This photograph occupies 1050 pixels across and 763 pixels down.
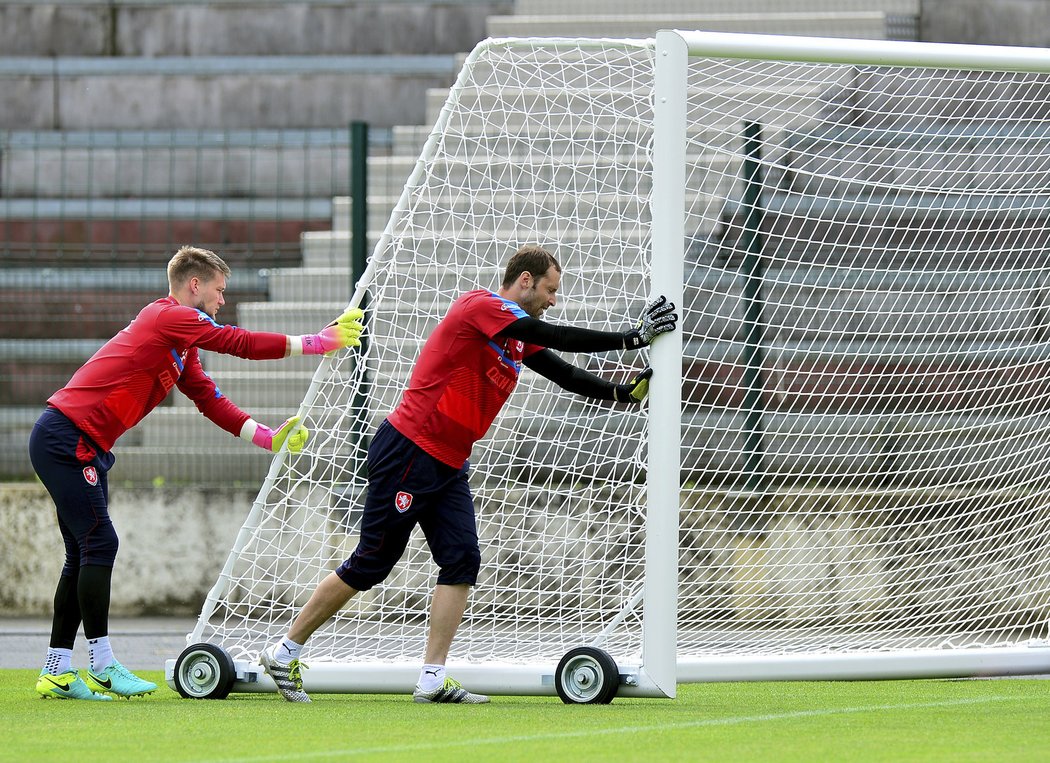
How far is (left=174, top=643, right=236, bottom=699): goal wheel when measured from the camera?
5805 mm

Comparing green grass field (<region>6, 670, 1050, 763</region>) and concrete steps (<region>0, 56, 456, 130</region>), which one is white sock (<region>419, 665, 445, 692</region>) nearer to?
green grass field (<region>6, 670, 1050, 763</region>)

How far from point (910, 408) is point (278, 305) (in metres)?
4.36

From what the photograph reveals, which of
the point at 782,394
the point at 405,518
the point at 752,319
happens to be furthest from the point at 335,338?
the point at 782,394

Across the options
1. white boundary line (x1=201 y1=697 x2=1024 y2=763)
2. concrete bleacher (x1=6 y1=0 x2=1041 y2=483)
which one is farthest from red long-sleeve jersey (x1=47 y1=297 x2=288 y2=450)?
concrete bleacher (x1=6 y1=0 x2=1041 y2=483)

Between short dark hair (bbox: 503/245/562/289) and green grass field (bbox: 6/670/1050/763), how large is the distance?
61.3 inches

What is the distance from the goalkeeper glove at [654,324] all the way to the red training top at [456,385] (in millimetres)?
453

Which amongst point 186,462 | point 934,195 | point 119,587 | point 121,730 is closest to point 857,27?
point 934,195

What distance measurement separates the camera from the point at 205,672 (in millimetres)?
5828

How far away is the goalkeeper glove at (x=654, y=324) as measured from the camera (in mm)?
5523

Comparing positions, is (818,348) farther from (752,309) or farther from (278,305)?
(278,305)

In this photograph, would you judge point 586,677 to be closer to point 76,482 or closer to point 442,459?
point 442,459

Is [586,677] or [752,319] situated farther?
[752,319]

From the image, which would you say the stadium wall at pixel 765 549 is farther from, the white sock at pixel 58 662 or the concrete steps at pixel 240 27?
the concrete steps at pixel 240 27

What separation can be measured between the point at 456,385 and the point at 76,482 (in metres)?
1.45
